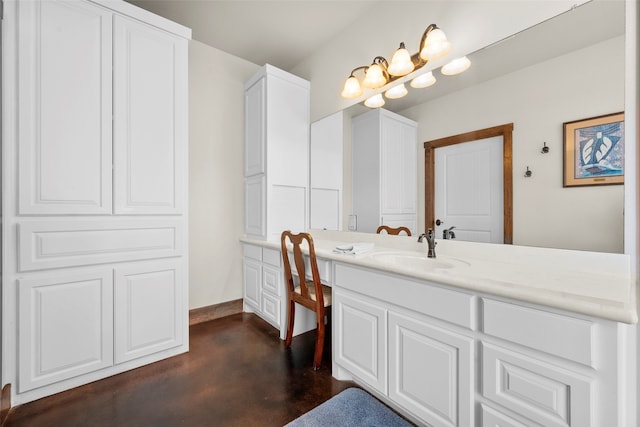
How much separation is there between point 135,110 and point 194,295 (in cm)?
171

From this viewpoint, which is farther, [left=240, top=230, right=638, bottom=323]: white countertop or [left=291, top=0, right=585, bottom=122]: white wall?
[left=291, top=0, right=585, bottom=122]: white wall

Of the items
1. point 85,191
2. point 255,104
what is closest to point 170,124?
point 85,191

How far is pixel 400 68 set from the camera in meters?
1.84

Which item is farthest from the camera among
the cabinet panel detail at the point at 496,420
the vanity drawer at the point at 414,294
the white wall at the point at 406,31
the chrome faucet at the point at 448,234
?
the chrome faucet at the point at 448,234

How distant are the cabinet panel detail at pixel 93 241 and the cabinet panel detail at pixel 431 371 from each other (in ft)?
5.50

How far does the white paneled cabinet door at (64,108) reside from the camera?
1.56 m

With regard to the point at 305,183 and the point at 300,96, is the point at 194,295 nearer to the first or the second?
the point at 305,183

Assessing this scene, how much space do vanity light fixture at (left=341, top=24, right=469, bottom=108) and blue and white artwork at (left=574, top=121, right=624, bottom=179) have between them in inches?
29.9

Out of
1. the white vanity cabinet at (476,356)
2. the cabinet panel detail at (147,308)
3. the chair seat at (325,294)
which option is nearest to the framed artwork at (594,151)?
the white vanity cabinet at (476,356)

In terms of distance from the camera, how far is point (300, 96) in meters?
2.86

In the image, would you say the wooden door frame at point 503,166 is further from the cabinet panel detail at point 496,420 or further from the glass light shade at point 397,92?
the cabinet panel detail at point 496,420

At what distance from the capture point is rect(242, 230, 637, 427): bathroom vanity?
0.84 metres

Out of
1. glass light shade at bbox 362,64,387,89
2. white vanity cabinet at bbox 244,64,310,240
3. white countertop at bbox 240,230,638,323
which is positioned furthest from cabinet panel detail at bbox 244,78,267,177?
white countertop at bbox 240,230,638,323

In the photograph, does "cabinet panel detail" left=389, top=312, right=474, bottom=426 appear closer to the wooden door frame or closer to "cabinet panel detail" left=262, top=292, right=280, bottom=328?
the wooden door frame
